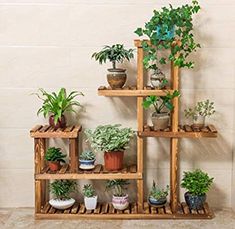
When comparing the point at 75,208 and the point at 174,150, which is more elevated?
the point at 174,150

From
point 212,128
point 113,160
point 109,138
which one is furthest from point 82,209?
point 212,128

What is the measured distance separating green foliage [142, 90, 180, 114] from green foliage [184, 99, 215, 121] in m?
0.17

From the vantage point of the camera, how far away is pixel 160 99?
2865 millimetres

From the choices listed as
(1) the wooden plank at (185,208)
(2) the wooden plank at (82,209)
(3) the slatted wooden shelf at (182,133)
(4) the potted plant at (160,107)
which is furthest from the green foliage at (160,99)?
(2) the wooden plank at (82,209)

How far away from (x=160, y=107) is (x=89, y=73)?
1.58 ft

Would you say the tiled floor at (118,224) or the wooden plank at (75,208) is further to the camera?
the wooden plank at (75,208)

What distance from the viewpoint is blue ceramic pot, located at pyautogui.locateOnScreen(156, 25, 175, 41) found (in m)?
2.63

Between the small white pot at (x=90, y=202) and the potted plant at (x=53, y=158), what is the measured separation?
26cm

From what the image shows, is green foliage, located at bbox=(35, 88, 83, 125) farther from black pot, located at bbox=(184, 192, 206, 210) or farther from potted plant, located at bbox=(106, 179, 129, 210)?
black pot, located at bbox=(184, 192, 206, 210)

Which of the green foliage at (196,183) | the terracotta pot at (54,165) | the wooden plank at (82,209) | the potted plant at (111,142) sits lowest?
the wooden plank at (82,209)

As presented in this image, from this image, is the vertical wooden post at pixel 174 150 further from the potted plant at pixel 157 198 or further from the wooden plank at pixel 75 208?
the wooden plank at pixel 75 208

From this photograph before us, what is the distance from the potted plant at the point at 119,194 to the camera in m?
2.83

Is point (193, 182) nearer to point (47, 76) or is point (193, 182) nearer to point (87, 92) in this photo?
point (87, 92)

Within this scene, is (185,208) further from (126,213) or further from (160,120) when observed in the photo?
(160,120)
